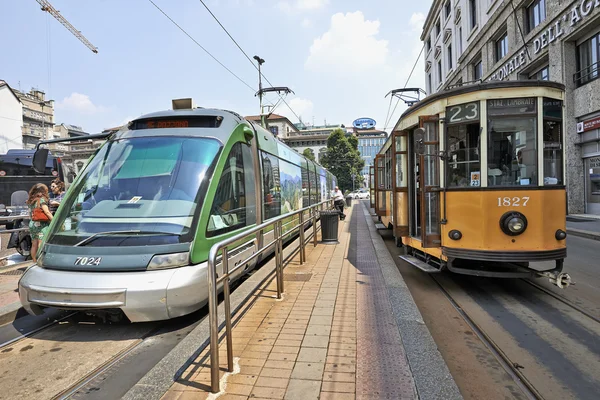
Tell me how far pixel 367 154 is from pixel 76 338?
12037 centimetres

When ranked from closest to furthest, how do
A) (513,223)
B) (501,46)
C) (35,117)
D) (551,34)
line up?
(513,223)
(551,34)
(501,46)
(35,117)

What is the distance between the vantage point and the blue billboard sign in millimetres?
116000

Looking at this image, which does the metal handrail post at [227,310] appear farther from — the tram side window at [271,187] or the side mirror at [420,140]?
the tram side window at [271,187]

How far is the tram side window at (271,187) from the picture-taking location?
24.0ft

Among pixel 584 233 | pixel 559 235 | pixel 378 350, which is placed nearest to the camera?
pixel 378 350

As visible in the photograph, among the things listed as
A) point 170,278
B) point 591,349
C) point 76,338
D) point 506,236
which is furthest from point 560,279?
point 76,338

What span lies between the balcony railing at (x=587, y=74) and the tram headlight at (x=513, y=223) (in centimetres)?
1495

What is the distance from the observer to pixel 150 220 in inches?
172

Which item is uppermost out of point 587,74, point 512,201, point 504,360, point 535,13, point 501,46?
point 535,13

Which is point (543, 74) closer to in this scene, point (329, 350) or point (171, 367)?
point (329, 350)

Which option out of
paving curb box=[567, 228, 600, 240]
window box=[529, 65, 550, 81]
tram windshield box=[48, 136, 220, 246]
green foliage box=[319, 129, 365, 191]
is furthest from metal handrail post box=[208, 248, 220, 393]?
green foliage box=[319, 129, 365, 191]

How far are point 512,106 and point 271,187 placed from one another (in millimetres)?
4628

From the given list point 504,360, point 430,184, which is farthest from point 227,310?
point 430,184

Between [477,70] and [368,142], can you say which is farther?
[368,142]
